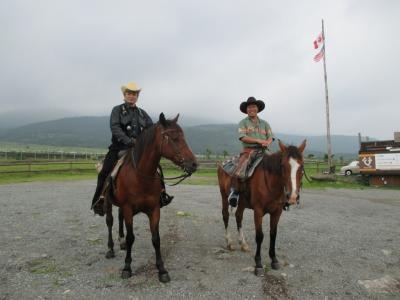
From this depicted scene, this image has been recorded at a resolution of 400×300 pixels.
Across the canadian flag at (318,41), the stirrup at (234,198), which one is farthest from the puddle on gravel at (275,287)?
the canadian flag at (318,41)

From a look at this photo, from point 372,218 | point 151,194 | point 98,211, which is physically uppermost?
point 151,194

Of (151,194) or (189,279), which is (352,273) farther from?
(151,194)

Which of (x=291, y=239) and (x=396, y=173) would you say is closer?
(x=291, y=239)

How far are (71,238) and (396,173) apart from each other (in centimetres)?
2092

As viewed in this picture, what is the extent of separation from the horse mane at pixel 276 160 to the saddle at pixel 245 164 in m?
0.27

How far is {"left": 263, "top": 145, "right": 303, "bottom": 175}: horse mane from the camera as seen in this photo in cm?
514

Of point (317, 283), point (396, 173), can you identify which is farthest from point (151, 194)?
point (396, 173)

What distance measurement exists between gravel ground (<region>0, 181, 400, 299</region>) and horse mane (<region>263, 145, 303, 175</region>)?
1879 millimetres

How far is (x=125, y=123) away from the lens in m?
6.15

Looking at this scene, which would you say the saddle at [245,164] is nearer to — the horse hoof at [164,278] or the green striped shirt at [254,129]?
the green striped shirt at [254,129]

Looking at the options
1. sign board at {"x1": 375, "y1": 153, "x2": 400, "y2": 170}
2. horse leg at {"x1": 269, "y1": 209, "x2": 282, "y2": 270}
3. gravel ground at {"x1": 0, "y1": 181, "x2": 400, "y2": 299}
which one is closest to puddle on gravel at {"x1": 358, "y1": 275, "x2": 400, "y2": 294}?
gravel ground at {"x1": 0, "y1": 181, "x2": 400, "y2": 299}

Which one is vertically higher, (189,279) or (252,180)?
(252,180)

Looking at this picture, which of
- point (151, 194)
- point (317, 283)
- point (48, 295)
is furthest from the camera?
point (151, 194)

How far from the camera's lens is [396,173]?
2059 cm
